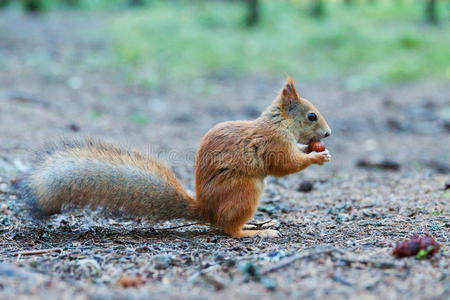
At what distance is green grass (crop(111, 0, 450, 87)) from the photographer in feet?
33.7

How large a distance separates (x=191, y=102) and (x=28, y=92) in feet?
8.18

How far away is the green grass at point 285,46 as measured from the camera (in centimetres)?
1028

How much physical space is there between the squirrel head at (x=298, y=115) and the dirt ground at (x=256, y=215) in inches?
22.3

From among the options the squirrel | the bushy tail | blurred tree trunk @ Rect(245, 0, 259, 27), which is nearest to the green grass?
blurred tree trunk @ Rect(245, 0, 259, 27)

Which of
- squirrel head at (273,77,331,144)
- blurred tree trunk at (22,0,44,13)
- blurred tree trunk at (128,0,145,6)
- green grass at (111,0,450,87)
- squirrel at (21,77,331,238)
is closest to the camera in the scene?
squirrel at (21,77,331,238)

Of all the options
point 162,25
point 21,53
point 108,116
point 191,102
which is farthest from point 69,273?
point 162,25

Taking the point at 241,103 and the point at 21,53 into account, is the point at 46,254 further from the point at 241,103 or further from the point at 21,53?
the point at 21,53

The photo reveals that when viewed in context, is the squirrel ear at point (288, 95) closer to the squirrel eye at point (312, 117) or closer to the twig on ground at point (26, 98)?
the squirrel eye at point (312, 117)

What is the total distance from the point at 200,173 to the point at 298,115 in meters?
0.79

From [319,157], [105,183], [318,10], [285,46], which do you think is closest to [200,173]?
[105,183]

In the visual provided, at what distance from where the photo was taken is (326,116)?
7383mm

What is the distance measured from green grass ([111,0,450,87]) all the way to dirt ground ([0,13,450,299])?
98 centimetres

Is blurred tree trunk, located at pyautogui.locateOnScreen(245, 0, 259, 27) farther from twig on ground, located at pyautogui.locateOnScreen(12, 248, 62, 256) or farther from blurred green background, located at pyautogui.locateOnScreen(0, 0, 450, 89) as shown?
twig on ground, located at pyautogui.locateOnScreen(12, 248, 62, 256)

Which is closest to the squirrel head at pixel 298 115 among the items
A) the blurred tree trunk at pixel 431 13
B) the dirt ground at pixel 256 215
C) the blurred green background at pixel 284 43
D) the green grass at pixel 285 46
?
the dirt ground at pixel 256 215
